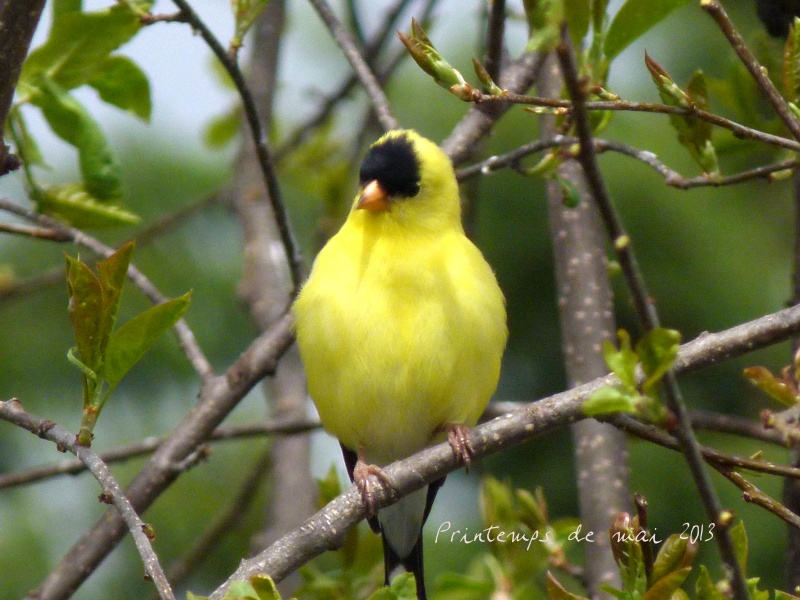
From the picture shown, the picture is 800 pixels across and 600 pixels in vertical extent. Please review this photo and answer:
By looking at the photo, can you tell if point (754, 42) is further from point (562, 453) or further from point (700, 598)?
point (562, 453)

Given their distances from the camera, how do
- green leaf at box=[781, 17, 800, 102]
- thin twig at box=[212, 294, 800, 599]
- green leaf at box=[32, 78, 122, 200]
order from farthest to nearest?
green leaf at box=[32, 78, 122, 200], green leaf at box=[781, 17, 800, 102], thin twig at box=[212, 294, 800, 599]

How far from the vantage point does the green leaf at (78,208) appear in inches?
98.5

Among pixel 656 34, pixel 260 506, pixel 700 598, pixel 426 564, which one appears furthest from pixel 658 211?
pixel 700 598

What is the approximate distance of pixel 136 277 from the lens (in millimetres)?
2811

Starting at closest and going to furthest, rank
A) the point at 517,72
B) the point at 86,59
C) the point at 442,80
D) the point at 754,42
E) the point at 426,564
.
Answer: the point at 442,80 < the point at 86,59 < the point at 754,42 < the point at 517,72 < the point at 426,564

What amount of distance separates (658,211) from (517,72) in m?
2.11

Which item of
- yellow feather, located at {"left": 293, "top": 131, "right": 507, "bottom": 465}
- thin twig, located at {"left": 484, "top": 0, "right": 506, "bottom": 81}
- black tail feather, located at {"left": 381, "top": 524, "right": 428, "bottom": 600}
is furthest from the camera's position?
black tail feather, located at {"left": 381, "top": 524, "right": 428, "bottom": 600}

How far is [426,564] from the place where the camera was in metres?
4.41

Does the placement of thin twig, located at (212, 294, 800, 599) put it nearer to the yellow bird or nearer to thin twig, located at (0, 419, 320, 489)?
the yellow bird

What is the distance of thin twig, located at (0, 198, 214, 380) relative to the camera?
2.53m

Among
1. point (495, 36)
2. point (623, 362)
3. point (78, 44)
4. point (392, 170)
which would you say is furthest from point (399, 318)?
point (623, 362)

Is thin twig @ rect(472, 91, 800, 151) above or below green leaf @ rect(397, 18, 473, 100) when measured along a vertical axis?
below

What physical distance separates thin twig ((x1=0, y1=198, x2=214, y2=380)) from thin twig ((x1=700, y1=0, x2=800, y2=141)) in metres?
1.56

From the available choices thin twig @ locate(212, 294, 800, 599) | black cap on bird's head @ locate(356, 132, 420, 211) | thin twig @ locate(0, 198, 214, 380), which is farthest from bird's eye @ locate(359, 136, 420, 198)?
thin twig @ locate(212, 294, 800, 599)
